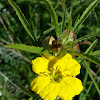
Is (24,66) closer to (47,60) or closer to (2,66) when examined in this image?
(2,66)

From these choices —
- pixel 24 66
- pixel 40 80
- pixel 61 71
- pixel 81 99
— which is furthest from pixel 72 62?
pixel 24 66

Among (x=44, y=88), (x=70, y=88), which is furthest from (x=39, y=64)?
(x=70, y=88)

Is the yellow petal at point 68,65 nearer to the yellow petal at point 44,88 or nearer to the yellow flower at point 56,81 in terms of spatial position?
the yellow flower at point 56,81

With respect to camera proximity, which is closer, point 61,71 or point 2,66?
point 61,71

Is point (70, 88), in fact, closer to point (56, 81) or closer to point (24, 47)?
point (56, 81)

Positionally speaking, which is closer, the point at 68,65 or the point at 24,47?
the point at 24,47

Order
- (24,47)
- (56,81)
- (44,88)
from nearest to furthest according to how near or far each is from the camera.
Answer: (24,47) → (44,88) → (56,81)

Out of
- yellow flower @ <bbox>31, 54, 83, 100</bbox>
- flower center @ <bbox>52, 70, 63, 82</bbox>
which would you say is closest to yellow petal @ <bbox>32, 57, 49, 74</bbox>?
yellow flower @ <bbox>31, 54, 83, 100</bbox>
